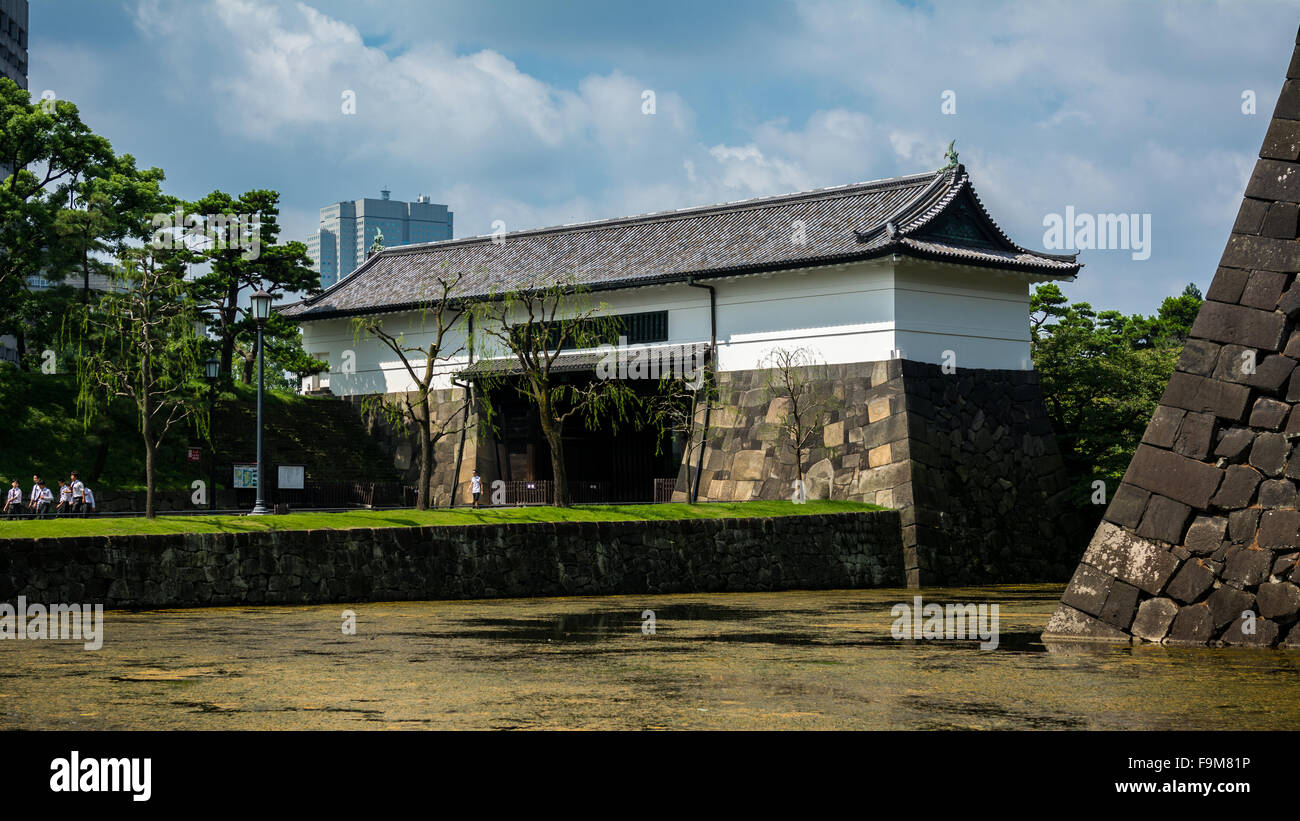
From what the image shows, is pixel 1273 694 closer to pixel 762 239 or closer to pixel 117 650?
pixel 117 650

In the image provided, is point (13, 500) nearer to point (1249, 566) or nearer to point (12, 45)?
point (1249, 566)

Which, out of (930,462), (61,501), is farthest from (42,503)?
(930,462)

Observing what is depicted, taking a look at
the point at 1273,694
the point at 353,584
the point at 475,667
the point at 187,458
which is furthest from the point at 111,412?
the point at 1273,694

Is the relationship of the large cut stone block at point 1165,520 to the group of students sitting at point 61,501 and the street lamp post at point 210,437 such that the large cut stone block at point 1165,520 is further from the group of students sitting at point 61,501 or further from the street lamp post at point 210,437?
the group of students sitting at point 61,501

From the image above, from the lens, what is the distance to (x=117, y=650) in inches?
530

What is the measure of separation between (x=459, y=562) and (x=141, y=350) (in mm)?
8578

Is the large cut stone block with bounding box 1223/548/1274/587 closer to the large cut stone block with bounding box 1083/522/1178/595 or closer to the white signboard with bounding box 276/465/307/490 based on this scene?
the large cut stone block with bounding box 1083/522/1178/595

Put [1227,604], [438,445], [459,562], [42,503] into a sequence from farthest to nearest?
[438,445] < [42,503] < [459,562] < [1227,604]

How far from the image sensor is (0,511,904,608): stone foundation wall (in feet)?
65.7

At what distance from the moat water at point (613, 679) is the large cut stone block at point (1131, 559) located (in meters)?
0.90

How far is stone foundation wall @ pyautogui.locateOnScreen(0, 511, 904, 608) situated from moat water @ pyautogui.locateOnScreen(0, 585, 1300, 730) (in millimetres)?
2646

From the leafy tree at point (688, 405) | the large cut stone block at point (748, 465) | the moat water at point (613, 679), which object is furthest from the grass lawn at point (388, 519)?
the leafy tree at point (688, 405)

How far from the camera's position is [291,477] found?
40031mm
